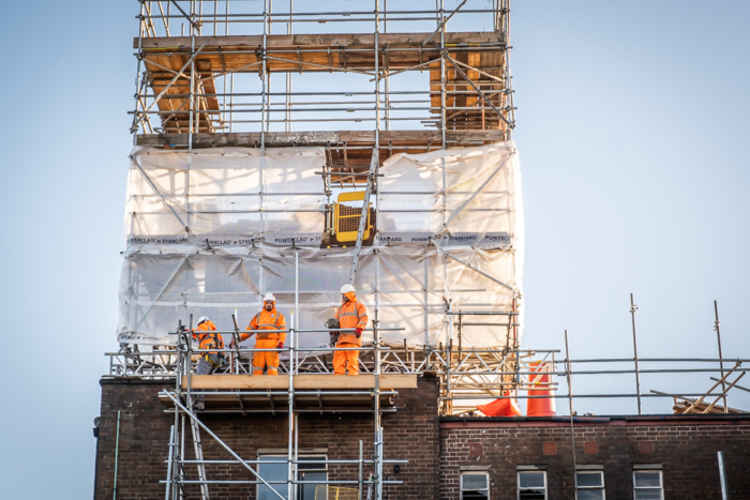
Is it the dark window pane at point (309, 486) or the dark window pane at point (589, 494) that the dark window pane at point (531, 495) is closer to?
the dark window pane at point (589, 494)

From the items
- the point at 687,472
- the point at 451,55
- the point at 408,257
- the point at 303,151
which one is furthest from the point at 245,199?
the point at 687,472

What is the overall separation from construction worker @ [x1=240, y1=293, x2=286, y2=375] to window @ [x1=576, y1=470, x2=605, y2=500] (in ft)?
21.4

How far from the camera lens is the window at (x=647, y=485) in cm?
2372

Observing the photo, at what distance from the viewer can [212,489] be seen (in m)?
23.2

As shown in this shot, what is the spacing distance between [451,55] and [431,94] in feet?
3.85

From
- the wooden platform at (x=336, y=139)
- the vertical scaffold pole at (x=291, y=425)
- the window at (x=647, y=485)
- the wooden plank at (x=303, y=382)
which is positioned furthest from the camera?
the wooden platform at (x=336, y=139)

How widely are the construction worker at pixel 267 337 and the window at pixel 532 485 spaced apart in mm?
5418

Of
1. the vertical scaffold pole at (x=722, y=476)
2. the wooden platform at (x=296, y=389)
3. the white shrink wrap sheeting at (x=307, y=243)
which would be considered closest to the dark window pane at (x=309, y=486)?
the wooden platform at (x=296, y=389)

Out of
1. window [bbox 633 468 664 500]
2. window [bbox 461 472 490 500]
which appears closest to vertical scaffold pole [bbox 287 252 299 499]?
window [bbox 461 472 490 500]

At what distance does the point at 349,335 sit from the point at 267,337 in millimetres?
1726

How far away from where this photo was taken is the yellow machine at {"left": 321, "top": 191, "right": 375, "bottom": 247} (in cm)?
2744

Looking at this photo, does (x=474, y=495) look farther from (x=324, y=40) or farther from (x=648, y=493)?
(x=324, y=40)

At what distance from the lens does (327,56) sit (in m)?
29.5

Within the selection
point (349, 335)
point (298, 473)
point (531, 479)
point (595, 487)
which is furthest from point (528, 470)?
point (298, 473)
